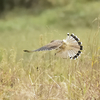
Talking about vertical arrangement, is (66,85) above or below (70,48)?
below

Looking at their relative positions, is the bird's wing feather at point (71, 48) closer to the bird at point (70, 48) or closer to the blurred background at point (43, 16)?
the bird at point (70, 48)

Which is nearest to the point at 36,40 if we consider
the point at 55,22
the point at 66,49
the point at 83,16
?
the point at 55,22

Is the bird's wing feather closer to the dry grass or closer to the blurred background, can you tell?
the dry grass

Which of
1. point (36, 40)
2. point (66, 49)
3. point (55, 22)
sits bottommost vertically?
point (66, 49)

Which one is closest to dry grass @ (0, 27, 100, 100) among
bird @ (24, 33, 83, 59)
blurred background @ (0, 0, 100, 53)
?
bird @ (24, 33, 83, 59)

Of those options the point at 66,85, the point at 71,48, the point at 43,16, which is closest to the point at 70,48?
the point at 71,48

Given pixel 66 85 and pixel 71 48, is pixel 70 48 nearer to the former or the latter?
pixel 71 48

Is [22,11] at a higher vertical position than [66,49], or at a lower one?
higher

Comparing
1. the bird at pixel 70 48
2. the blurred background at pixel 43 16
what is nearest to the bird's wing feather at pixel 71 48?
the bird at pixel 70 48

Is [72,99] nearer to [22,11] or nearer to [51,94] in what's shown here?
[51,94]

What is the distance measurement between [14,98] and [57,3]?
25.6 feet

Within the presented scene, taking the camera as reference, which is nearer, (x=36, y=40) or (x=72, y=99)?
(x=72, y=99)

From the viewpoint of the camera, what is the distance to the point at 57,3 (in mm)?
9688

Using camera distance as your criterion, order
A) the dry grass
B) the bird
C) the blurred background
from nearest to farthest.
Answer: the dry grass
the bird
the blurred background
